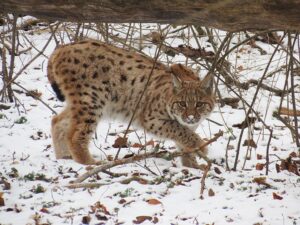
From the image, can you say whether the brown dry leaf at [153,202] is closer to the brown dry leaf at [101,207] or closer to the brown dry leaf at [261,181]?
the brown dry leaf at [101,207]

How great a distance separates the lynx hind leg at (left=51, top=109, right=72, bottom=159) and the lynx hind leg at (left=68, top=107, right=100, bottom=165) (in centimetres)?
15

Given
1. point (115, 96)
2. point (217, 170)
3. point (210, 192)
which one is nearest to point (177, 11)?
point (210, 192)

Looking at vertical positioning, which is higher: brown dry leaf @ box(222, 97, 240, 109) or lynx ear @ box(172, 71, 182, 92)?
lynx ear @ box(172, 71, 182, 92)

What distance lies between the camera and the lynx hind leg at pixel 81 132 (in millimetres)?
7199

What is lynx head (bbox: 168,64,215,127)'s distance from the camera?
7266mm

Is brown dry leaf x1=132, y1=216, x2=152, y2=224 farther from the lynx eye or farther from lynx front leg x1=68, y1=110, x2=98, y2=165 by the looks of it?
the lynx eye

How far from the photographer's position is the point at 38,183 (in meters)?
5.90

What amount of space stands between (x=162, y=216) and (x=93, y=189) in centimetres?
89

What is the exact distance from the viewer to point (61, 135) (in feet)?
24.7

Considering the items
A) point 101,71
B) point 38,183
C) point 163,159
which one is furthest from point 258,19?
point 101,71

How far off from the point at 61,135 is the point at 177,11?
3.99 metres

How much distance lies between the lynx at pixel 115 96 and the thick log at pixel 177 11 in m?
3.10

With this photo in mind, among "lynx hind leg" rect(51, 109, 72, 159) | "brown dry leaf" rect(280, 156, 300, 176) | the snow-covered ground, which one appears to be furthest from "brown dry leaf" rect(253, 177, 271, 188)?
"lynx hind leg" rect(51, 109, 72, 159)

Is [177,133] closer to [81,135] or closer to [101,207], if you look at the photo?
[81,135]
